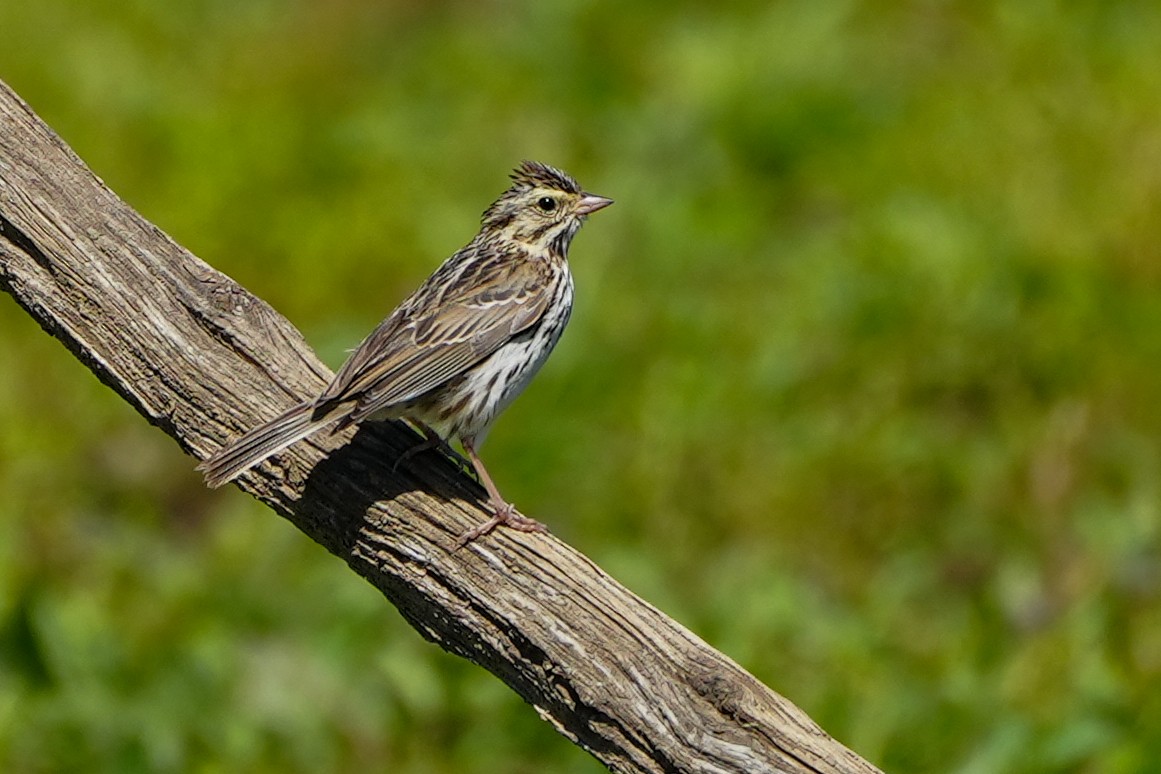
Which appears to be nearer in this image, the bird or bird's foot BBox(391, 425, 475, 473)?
the bird

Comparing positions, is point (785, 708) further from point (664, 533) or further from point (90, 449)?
point (90, 449)

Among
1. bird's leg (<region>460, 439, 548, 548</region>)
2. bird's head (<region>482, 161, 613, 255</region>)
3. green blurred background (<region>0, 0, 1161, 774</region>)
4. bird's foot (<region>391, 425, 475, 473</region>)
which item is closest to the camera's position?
bird's leg (<region>460, 439, 548, 548</region>)

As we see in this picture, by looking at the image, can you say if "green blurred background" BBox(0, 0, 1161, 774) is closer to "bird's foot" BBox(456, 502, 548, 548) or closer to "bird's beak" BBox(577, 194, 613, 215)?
"bird's beak" BBox(577, 194, 613, 215)

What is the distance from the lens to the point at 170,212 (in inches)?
448

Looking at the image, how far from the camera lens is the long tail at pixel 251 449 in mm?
5312

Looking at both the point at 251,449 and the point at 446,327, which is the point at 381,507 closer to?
the point at 251,449

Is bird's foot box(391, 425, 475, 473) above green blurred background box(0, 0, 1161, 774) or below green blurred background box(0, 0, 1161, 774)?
below

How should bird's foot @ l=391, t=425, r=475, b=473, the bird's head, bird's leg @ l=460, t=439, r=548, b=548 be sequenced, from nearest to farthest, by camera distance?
1. bird's leg @ l=460, t=439, r=548, b=548
2. bird's foot @ l=391, t=425, r=475, b=473
3. the bird's head

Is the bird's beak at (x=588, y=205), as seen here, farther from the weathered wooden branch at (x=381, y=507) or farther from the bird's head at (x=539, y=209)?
the weathered wooden branch at (x=381, y=507)

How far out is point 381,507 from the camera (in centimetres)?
546

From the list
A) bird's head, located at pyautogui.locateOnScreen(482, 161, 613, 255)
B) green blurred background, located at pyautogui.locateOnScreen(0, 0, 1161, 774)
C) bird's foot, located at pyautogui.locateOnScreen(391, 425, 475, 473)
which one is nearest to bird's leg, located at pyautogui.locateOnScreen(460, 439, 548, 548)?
bird's foot, located at pyautogui.locateOnScreen(391, 425, 475, 473)

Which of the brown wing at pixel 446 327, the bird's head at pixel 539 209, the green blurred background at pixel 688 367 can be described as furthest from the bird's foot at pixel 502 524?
the green blurred background at pixel 688 367

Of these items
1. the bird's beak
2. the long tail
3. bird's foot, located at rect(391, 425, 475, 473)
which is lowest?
the long tail

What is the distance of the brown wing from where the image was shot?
227 inches
